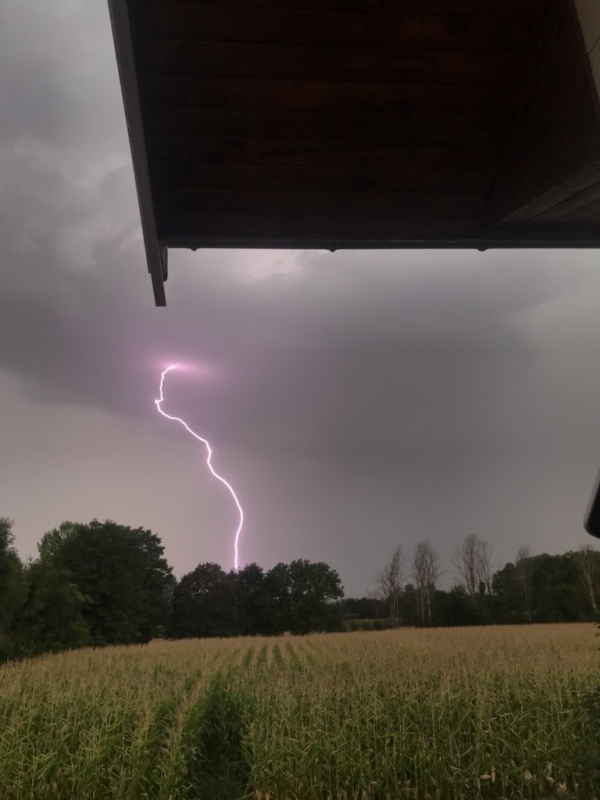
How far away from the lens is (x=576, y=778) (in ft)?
12.6

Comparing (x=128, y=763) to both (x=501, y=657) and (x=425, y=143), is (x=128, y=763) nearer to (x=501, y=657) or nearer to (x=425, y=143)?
(x=425, y=143)

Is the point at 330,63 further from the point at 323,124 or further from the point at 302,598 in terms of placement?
the point at 302,598

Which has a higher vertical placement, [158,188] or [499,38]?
[499,38]

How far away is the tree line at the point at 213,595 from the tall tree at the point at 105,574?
0.07 m

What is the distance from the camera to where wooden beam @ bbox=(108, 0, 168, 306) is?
1142 mm

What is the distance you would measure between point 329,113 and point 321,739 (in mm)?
5734

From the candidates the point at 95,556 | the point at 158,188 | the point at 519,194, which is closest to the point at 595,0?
the point at 519,194

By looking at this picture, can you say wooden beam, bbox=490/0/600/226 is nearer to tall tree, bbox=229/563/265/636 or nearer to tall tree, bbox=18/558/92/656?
tall tree, bbox=18/558/92/656

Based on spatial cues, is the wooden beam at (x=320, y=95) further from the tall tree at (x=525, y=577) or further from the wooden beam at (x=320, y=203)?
the tall tree at (x=525, y=577)

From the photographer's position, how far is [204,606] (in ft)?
154

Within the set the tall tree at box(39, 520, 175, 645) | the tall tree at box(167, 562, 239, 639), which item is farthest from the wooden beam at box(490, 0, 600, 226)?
the tall tree at box(167, 562, 239, 639)

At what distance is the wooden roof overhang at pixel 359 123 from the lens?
56.3 inches

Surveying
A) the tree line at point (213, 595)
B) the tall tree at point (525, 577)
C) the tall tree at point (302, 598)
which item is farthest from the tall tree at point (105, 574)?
the tall tree at point (525, 577)

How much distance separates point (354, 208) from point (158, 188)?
2.15 feet
